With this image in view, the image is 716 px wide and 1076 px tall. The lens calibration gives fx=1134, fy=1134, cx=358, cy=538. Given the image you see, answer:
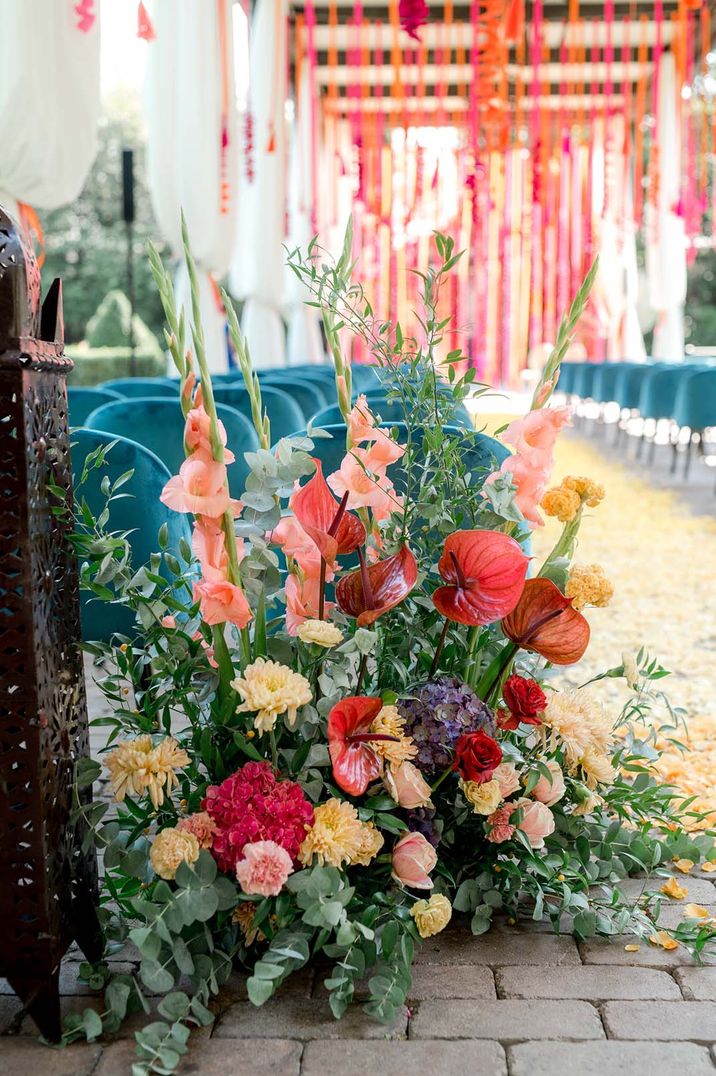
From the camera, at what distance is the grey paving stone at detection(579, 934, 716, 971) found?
1650mm

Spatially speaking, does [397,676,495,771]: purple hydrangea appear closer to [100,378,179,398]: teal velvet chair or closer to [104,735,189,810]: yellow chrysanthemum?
[104,735,189,810]: yellow chrysanthemum

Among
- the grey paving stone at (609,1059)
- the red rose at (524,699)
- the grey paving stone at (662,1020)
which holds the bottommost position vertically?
the grey paving stone at (662,1020)

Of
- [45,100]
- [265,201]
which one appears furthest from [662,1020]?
[265,201]

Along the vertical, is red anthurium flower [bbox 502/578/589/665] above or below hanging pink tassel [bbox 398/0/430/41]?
below

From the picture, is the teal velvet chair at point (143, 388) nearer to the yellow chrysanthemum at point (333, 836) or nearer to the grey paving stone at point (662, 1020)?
the yellow chrysanthemum at point (333, 836)

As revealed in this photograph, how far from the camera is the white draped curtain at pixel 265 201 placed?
24.9ft

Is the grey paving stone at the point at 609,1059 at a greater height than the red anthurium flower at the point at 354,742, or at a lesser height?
lesser

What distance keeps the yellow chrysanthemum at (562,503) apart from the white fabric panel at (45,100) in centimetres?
274

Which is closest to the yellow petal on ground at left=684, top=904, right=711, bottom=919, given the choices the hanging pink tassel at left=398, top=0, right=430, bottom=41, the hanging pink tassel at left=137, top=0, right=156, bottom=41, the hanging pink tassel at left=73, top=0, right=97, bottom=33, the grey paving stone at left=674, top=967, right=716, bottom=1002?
the grey paving stone at left=674, top=967, right=716, bottom=1002

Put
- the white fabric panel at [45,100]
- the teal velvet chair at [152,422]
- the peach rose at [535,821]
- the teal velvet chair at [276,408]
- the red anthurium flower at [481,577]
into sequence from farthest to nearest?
the white fabric panel at [45,100]
the teal velvet chair at [276,408]
the teal velvet chair at [152,422]
the peach rose at [535,821]
the red anthurium flower at [481,577]

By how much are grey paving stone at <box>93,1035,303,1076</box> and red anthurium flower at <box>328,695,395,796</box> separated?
0.33m

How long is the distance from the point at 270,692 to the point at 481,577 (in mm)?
349

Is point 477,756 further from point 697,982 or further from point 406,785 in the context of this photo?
point 697,982

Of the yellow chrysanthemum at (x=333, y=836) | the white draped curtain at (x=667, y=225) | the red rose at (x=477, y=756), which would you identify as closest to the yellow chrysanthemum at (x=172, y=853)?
the yellow chrysanthemum at (x=333, y=836)
